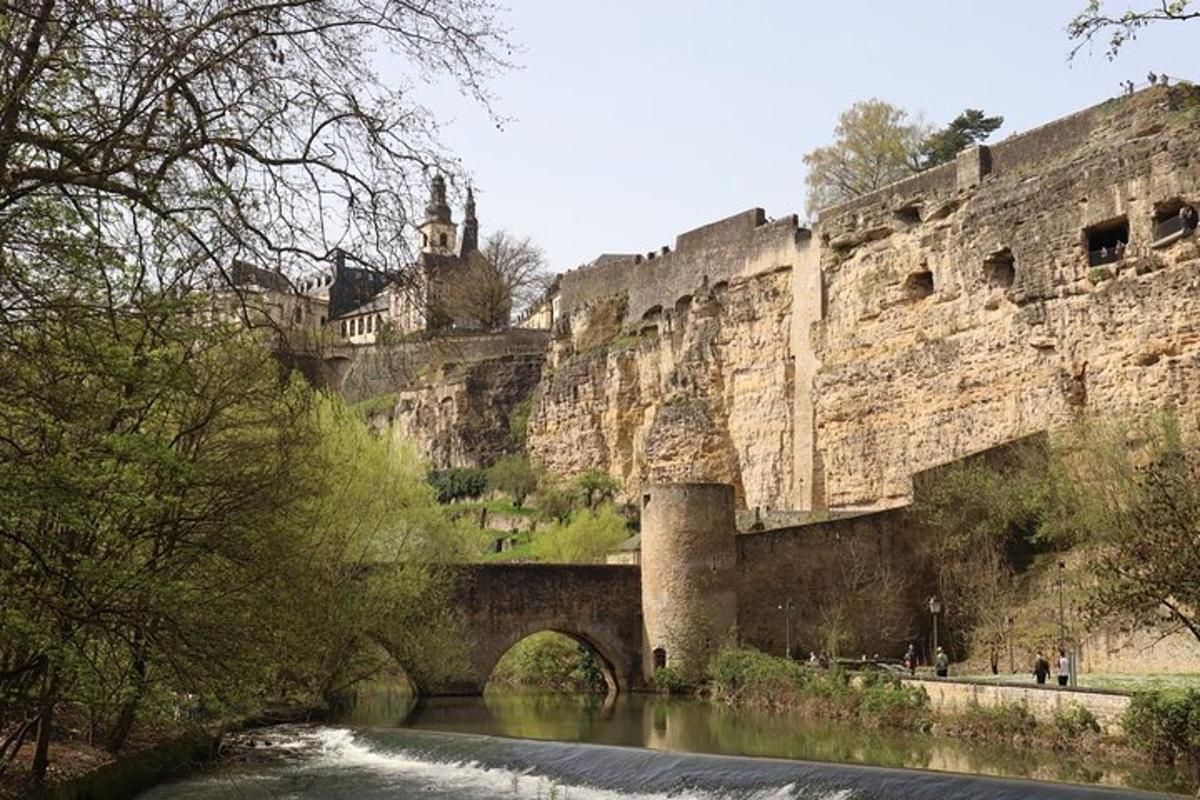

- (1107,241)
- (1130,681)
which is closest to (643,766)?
(1130,681)

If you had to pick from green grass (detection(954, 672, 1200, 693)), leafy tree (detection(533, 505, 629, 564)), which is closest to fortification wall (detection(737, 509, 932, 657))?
green grass (detection(954, 672, 1200, 693))

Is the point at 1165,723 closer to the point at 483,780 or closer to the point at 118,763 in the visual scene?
A: the point at 483,780

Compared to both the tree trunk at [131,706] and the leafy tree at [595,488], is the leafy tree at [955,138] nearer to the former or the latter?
the leafy tree at [595,488]

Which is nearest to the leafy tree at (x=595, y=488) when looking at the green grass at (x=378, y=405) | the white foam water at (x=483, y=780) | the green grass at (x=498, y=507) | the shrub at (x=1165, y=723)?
the green grass at (x=498, y=507)

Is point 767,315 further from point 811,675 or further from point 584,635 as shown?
point 811,675

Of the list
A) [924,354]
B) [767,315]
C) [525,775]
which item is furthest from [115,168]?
[767,315]

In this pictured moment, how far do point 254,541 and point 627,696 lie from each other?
62.9 ft

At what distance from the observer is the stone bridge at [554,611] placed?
3166 centimetres

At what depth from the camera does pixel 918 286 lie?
3822 centimetres

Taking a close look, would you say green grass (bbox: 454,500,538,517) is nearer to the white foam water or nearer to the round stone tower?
the round stone tower

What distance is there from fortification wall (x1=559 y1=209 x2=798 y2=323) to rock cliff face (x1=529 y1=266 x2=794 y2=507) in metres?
0.49

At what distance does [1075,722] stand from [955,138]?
118 feet

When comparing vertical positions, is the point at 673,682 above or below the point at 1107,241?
below

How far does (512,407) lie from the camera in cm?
5881
